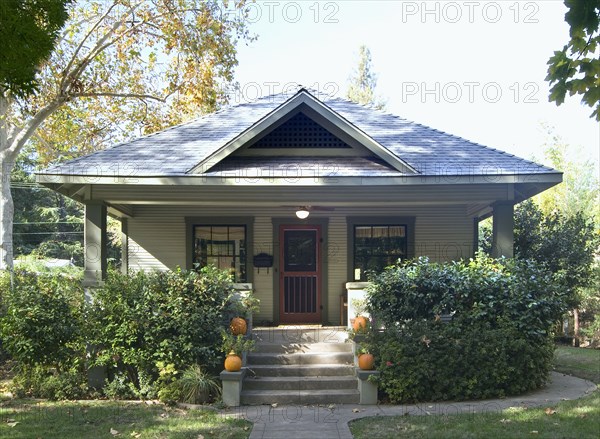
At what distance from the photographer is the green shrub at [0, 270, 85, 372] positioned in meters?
9.03

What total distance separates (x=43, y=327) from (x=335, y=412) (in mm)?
4669

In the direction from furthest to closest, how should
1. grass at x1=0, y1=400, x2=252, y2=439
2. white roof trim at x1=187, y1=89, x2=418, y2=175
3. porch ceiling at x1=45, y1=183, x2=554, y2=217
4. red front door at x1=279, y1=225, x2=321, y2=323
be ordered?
red front door at x1=279, y1=225, x2=321, y2=323 → porch ceiling at x1=45, y1=183, x2=554, y2=217 → white roof trim at x1=187, y1=89, x2=418, y2=175 → grass at x1=0, y1=400, x2=252, y2=439

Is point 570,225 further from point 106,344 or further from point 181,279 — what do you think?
point 106,344

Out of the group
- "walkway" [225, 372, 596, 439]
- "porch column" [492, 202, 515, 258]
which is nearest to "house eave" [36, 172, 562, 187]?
"porch column" [492, 202, 515, 258]

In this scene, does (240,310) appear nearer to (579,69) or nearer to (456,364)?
(456,364)

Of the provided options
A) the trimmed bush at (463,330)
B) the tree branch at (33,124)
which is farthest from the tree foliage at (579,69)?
the tree branch at (33,124)

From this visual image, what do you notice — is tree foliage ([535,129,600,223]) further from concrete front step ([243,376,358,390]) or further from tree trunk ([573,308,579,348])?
concrete front step ([243,376,358,390])

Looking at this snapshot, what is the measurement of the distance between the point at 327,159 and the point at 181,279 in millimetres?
3616

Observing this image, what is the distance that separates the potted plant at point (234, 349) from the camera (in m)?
8.69

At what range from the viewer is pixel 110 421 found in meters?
7.46

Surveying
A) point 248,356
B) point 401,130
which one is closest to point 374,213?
point 401,130

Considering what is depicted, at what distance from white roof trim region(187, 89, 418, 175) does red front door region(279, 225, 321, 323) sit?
3.03 metres

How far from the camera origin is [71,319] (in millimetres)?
9305

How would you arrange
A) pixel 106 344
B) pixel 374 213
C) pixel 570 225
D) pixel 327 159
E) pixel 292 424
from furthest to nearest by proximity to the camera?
pixel 570 225
pixel 374 213
pixel 327 159
pixel 106 344
pixel 292 424
